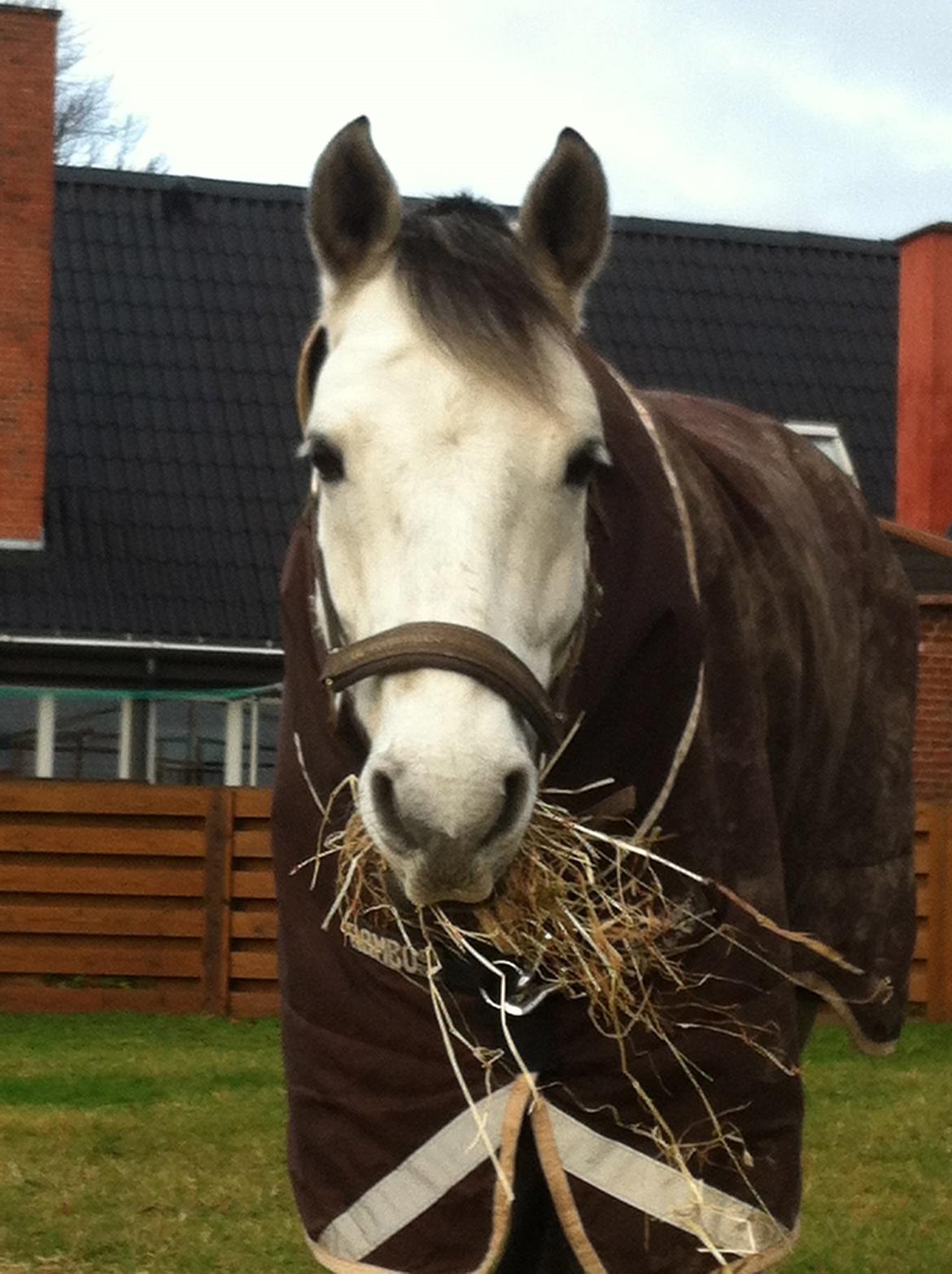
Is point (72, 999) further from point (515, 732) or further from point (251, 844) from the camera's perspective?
point (515, 732)

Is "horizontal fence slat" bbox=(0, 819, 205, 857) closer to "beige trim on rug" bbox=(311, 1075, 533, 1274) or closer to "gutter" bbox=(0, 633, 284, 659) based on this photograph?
"gutter" bbox=(0, 633, 284, 659)

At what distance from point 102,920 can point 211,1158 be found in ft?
16.3

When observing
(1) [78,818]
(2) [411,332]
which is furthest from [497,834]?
(1) [78,818]

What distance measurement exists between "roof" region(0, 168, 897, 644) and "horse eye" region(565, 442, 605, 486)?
52.1ft

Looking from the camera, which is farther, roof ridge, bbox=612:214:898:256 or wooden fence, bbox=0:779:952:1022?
roof ridge, bbox=612:214:898:256

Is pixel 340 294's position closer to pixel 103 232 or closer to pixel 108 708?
pixel 108 708

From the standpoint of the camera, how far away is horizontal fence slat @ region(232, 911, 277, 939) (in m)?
13.0

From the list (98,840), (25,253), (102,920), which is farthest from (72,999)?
(25,253)

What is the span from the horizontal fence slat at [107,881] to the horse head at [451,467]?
940cm

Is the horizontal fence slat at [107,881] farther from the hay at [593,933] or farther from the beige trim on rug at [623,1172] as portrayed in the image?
the beige trim on rug at [623,1172]

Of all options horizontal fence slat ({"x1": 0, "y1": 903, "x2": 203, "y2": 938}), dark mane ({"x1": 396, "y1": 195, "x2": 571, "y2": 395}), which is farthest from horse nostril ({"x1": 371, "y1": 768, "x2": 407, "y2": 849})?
horizontal fence slat ({"x1": 0, "y1": 903, "x2": 203, "y2": 938})

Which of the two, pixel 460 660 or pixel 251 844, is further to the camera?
pixel 251 844

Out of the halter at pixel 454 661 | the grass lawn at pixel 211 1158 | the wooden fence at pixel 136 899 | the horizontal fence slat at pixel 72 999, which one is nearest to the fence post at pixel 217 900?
the wooden fence at pixel 136 899

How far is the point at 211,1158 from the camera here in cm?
818
